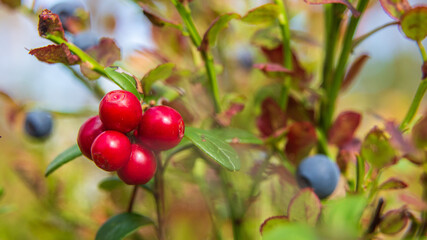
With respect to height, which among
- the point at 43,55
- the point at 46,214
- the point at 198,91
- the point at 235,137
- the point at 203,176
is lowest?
the point at 46,214

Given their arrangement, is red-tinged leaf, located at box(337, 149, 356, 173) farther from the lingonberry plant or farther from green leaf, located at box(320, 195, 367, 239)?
green leaf, located at box(320, 195, 367, 239)

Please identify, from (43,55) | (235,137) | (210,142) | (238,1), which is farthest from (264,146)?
(238,1)

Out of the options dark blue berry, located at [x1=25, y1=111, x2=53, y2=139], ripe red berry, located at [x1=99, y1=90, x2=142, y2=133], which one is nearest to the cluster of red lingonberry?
ripe red berry, located at [x1=99, y1=90, x2=142, y2=133]

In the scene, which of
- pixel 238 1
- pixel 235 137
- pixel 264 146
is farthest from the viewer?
pixel 238 1

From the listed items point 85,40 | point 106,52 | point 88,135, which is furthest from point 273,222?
point 85,40

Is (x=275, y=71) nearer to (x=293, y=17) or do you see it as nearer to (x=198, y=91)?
(x=198, y=91)

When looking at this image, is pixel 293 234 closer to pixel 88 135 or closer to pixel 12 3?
pixel 88 135

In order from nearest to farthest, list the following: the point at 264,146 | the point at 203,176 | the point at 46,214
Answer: the point at 264,146
the point at 203,176
the point at 46,214
